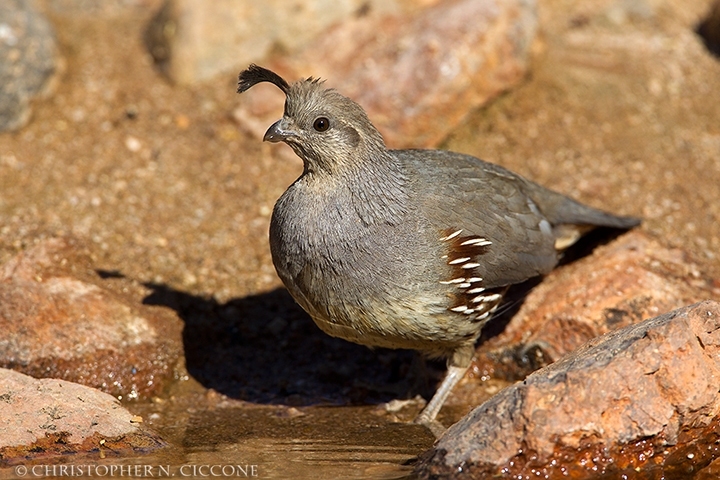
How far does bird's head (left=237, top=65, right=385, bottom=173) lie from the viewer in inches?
256

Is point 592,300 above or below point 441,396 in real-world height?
above

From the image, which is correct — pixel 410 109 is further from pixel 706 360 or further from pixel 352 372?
pixel 706 360

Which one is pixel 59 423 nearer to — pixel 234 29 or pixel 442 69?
pixel 442 69

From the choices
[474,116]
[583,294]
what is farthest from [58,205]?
[583,294]

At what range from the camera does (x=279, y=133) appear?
6.46 meters

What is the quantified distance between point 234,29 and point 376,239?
4.88m

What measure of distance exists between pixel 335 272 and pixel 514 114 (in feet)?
14.5

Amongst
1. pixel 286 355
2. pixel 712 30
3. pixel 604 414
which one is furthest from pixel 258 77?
pixel 712 30

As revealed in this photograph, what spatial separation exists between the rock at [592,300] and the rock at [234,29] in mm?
4394

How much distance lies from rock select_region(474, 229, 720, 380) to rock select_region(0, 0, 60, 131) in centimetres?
581

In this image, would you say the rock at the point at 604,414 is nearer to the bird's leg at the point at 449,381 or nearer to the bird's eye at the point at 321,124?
the bird's leg at the point at 449,381

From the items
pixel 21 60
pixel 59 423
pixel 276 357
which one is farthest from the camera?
pixel 21 60

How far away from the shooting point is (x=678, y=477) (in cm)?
549

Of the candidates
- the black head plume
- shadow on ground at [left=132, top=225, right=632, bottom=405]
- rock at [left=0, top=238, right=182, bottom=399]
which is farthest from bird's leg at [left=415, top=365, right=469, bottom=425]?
the black head plume
